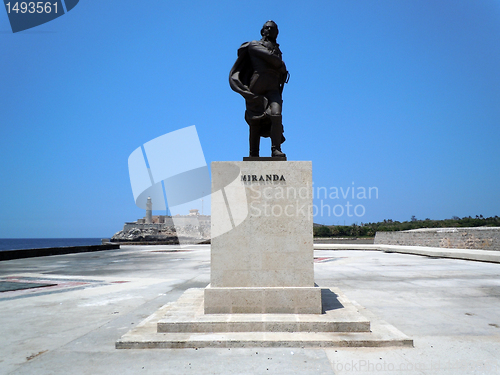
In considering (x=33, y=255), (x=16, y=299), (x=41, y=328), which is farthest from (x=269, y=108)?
(x=33, y=255)

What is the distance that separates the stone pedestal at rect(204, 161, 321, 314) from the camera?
4746 mm

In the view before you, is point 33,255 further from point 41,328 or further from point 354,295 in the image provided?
point 354,295

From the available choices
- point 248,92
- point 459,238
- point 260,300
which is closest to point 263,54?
point 248,92

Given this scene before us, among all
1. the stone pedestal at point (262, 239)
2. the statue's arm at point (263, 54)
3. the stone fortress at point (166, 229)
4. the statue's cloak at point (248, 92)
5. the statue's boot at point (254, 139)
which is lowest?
the stone fortress at point (166, 229)

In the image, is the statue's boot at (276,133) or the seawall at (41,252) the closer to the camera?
the statue's boot at (276,133)

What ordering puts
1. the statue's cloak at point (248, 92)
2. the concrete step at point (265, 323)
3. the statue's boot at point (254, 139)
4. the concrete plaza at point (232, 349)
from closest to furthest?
the concrete plaza at point (232, 349), the concrete step at point (265, 323), the statue's cloak at point (248, 92), the statue's boot at point (254, 139)

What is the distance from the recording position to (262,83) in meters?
5.69

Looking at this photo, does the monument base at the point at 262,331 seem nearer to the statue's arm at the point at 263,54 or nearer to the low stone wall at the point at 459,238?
the statue's arm at the point at 263,54

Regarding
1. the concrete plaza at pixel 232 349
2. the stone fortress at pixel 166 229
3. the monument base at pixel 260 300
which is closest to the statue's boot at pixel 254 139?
the monument base at pixel 260 300

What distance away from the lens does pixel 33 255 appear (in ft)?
65.0

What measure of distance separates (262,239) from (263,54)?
3101 millimetres

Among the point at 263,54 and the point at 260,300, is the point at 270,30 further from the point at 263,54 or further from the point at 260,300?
the point at 260,300

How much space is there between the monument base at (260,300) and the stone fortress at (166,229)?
69.3m

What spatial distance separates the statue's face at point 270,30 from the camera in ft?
18.7
